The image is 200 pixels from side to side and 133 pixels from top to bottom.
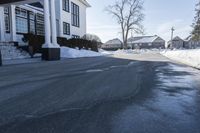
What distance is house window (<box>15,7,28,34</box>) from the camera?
21.3 metres

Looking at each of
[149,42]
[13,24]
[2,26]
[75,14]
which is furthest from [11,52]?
[149,42]

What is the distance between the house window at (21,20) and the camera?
21281mm

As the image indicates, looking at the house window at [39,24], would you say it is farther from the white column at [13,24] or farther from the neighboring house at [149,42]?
the neighboring house at [149,42]

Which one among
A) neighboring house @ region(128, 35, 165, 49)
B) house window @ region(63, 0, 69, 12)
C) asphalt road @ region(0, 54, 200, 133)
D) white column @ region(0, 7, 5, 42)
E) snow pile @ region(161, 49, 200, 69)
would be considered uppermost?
house window @ region(63, 0, 69, 12)

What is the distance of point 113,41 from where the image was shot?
4402 inches

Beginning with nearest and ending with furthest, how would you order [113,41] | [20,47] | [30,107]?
[30,107] < [20,47] < [113,41]

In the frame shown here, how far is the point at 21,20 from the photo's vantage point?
2188cm

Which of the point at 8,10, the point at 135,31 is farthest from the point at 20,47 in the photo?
the point at 135,31

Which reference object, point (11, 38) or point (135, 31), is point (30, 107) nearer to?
point (11, 38)

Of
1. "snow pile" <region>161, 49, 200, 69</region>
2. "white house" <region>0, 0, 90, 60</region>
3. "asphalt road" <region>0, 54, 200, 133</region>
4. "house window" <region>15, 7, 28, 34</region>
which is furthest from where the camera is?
"house window" <region>15, 7, 28, 34</region>

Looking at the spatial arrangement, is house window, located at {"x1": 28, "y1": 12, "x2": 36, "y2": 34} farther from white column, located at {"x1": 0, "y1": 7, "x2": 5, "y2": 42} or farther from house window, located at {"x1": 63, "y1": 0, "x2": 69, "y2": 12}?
house window, located at {"x1": 63, "y1": 0, "x2": 69, "y2": 12}

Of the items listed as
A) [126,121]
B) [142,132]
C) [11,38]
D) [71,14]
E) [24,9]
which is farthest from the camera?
[71,14]

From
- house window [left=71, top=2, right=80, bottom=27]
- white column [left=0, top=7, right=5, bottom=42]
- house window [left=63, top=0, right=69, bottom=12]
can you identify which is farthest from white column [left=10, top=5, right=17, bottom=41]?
house window [left=71, top=2, right=80, bottom=27]

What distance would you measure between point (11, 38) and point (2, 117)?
60.3 ft
